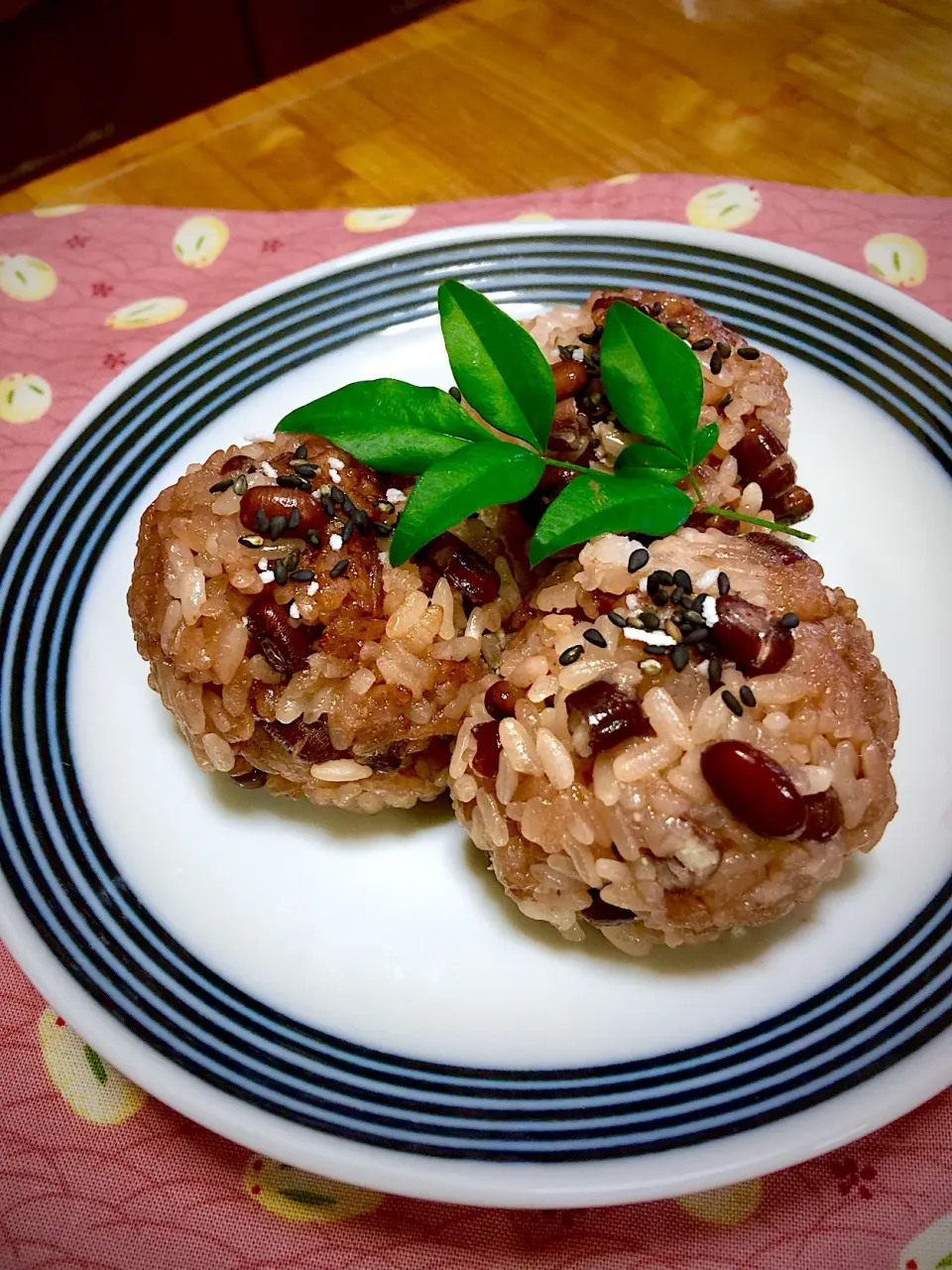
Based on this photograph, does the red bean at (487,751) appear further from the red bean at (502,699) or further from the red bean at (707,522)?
the red bean at (707,522)

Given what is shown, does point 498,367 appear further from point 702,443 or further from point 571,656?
point 571,656

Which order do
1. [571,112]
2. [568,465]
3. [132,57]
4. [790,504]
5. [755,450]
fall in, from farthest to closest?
[132,57], [571,112], [790,504], [755,450], [568,465]

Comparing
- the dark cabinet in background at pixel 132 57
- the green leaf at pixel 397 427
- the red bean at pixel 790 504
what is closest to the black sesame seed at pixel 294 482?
the green leaf at pixel 397 427

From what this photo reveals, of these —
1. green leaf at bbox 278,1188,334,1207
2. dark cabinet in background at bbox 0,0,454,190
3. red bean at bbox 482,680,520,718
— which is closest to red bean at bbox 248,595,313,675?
red bean at bbox 482,680,520,718

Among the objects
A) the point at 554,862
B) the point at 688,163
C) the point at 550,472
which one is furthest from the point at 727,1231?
the point at 688,163

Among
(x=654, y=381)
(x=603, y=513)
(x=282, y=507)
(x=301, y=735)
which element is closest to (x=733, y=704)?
(x=603, y=513)

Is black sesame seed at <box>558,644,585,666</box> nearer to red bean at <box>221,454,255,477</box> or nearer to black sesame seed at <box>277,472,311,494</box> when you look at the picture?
black sesame seed at <box>277,472,311,494</box>

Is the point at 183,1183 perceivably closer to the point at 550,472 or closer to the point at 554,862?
the point at 554,862
